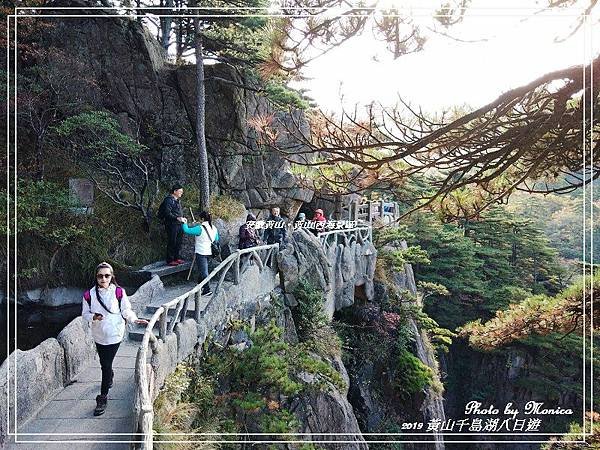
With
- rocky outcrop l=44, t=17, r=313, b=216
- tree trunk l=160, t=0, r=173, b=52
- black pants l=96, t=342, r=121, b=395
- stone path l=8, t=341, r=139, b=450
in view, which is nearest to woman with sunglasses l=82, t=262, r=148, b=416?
black pants l=96, t=342, r=121, b=395

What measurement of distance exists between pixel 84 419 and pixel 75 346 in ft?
2.22

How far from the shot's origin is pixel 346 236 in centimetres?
712

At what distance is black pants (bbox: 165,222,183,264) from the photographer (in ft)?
17.6

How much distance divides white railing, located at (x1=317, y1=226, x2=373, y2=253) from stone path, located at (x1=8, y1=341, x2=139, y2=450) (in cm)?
385

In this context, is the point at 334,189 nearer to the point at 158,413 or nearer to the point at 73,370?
the point at 158,413

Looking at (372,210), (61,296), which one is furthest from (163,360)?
(372,210)

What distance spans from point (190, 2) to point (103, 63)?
2031 millimetres

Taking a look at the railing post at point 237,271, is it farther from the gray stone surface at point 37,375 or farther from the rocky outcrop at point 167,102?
the rocky outcrop at point 167,102

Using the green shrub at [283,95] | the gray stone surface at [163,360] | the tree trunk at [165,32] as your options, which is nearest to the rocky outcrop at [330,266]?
the green shrub at [283,95]

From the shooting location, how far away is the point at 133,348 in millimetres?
3471

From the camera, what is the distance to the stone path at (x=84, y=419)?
7.34 ft

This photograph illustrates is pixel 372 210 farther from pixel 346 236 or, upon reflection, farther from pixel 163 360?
pixel 163 360

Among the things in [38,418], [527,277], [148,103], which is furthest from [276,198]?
[38,418]

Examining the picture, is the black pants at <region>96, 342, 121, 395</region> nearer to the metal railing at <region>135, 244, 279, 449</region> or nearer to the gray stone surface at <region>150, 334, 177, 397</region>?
the metal railing at <region>135, 244, 279, 449</region>
